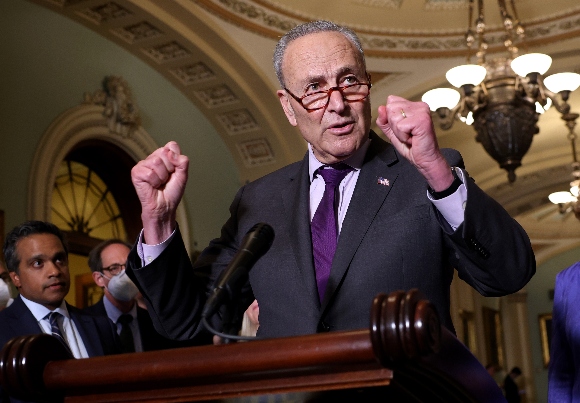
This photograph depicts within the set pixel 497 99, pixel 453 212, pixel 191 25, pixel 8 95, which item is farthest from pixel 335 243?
pixel 191 25

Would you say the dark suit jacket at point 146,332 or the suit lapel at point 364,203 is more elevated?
the suit lapel at point 364,203

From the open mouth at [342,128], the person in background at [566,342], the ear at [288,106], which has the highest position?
the ear at [288,106]

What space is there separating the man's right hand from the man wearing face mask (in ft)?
8.43

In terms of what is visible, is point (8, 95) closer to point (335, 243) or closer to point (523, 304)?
point (335, 243)

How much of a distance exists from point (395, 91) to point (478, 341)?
27.3ft

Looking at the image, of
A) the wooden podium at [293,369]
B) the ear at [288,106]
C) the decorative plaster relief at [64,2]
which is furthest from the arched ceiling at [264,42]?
the wooden podium at [293,369]

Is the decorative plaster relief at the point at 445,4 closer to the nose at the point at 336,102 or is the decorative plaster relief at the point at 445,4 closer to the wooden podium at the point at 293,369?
the nose at the point at 336,102

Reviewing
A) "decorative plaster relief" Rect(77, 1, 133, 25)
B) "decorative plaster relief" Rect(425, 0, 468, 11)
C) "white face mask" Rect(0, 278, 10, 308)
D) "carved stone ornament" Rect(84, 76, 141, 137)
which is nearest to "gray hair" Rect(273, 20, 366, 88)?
"white face mask" Rect(0, 278, 10, 308)

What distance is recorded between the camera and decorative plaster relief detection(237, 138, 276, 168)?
877cm

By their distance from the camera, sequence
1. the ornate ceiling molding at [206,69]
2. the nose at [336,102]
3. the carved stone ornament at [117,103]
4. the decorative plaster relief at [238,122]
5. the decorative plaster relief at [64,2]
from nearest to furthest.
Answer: the nose at [336,102] → the decorative plaster relief at [64,2] → the ornate ceiling molding at [206,69] → the carved stone ornament at [117,103] → the decorative plaster relief at [238,122]

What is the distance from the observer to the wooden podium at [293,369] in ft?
3.16

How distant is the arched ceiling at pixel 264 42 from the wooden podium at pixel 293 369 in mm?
5824

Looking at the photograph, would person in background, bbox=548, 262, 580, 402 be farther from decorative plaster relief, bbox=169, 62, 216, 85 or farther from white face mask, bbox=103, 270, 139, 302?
decorative plaster relief, bbox=169, 62, 216, 85

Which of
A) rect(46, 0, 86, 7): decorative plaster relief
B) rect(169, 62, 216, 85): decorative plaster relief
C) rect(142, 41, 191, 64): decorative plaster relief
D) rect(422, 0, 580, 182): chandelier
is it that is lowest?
rect(422, 0, 580, 182): chandelier
